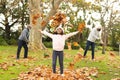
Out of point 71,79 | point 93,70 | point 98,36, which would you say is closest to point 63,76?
point 71,79

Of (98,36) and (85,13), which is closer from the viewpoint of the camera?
(98,36)

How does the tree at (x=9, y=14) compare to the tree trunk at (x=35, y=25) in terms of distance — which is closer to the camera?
the tree trunk at (x=35, y=25)

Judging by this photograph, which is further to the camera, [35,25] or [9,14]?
[9,14]

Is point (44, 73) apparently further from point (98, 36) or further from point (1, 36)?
point (1, 36)

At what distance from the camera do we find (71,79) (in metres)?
11.1

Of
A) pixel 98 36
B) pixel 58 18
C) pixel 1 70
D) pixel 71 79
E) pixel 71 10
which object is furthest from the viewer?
pixel 71 10

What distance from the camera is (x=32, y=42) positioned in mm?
26641

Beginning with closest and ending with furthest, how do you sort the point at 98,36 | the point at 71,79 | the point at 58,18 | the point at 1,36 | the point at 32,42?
the point at 71,79 < the point at 58,18 < the point at 98,36 < the point at 32,42 < the point at 1,36

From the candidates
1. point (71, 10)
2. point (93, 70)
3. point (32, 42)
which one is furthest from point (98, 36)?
point (71, 10)

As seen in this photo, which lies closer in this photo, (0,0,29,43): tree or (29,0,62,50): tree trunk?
(29,0,62,50): tree trunk

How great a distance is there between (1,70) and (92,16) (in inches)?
1345

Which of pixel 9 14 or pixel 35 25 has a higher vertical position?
pixel 9 14

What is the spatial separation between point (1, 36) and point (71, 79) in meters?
30.0

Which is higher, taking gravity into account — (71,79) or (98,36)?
(98,36)
